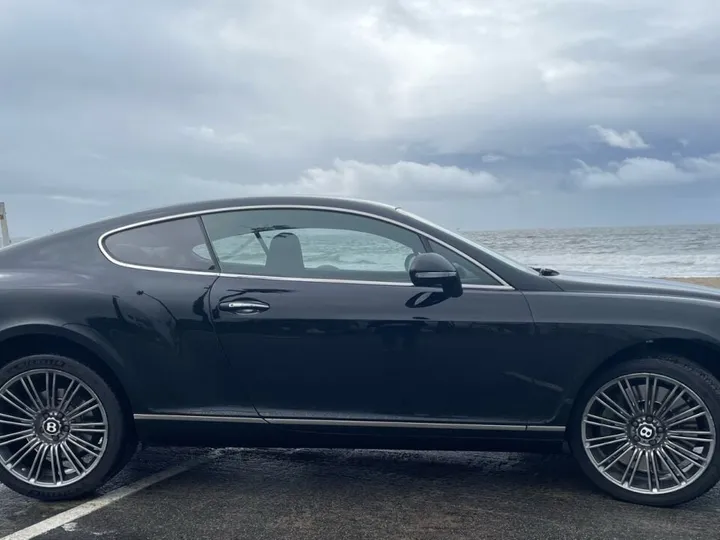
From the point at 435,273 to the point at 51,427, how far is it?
2.22m

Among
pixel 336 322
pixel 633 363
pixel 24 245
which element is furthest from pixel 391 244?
pixel 24 245

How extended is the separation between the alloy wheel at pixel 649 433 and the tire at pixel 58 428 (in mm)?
2509

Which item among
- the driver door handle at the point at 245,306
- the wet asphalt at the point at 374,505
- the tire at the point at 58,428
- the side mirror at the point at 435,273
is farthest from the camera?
the tire at the point at 58,428

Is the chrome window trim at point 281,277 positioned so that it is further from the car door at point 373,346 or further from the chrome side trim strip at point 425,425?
the chrome side trim strip at point 425,425

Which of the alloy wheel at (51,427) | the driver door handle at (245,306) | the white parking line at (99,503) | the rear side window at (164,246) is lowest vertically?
the white parking line at (99,503)

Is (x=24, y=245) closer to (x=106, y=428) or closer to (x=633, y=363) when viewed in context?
(x=106, y=428)

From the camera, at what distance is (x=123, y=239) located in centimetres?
360

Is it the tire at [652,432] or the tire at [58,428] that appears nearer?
the tire at [652,432]

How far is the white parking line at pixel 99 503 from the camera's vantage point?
121 inches

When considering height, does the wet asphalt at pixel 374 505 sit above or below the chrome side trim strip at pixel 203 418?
below

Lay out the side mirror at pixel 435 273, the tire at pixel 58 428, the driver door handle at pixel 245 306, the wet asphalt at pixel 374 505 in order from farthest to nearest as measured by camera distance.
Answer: the tire at pixel 58 428 → the driver door handle at pixel 245 306 → the side mirror at pixel 435 273 → the wet asphalt at pixel 374 505

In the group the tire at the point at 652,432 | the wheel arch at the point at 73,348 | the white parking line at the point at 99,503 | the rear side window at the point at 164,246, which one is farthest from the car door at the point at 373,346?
the white parking line at the point at 99,503

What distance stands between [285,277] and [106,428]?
4.09 ft

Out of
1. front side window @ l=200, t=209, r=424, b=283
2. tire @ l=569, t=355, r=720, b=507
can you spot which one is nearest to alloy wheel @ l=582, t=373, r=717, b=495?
tire @ l=569, t=355, r=720, b=507
